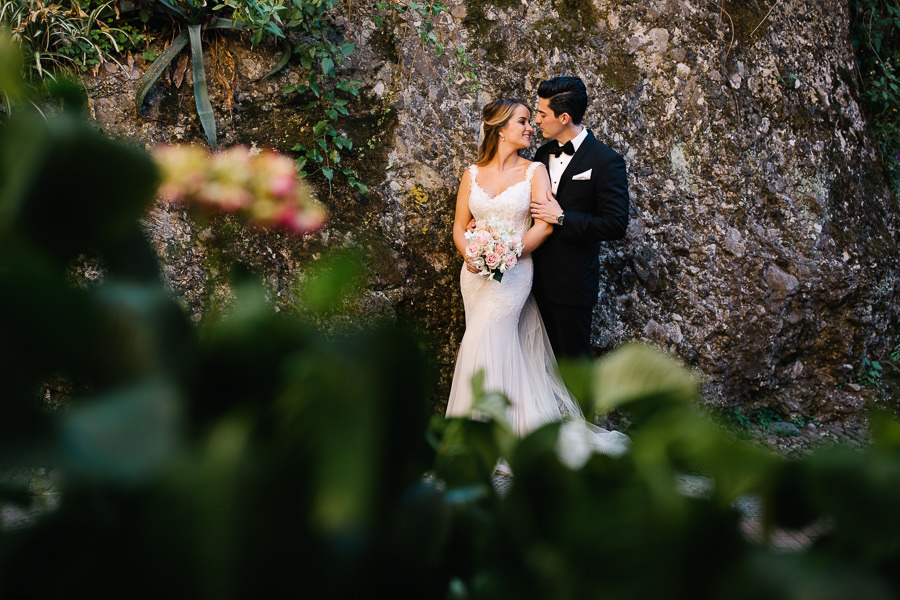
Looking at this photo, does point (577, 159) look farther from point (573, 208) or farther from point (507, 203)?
point (507, 203)

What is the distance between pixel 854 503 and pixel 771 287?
18.0ft

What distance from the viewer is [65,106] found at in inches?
18.0

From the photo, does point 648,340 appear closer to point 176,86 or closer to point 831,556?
point 176,86

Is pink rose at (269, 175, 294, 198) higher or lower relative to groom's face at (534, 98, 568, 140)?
lower

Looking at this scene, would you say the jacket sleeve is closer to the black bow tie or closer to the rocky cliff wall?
the black bow tie

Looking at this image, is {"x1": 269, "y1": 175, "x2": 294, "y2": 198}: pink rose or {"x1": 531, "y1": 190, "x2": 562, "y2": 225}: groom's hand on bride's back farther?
{"x1": 531, "y1": 190, "x2": 562, "y2": 225}: groom's hand on bride's back

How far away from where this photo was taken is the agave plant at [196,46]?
14.1 feet

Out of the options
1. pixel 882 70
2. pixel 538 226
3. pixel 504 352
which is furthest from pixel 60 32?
pixel 882 70

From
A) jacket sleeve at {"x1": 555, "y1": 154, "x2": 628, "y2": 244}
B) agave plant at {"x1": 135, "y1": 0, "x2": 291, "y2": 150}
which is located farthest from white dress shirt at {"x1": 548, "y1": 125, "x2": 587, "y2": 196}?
agave plant at {"x1": 135, "y1": 0, "x2": 291, "y2": 150}

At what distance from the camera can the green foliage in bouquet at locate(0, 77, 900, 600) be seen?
1.09ft

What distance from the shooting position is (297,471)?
0.35 meters

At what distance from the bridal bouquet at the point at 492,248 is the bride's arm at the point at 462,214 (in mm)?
189

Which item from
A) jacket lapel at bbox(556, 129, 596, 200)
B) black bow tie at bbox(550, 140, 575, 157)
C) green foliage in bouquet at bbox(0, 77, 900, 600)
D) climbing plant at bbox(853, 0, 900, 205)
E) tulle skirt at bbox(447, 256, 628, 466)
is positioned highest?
climbing plant at bbox(853, 0, 900, 205)

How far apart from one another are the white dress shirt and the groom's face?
14 cm
